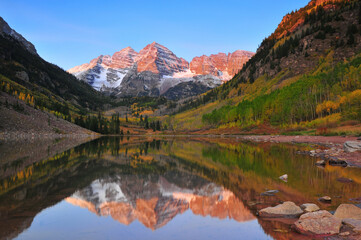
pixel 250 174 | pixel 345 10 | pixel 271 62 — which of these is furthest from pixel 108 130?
pixel 345 10

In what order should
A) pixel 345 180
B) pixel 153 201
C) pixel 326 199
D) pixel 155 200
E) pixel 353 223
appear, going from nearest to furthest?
1. pixel 353 223
2. pixel 326 199
3. pixel 153 201
4. pixel 155 200
5. pixel 345 180

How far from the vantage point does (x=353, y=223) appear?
8.22 meters

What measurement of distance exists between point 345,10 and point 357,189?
694 feet

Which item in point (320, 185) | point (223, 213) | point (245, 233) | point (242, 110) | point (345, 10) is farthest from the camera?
point (345, 10)

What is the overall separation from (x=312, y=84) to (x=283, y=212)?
11004 centimetres

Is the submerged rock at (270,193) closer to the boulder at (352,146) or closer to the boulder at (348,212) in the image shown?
the boulder at (348,212)

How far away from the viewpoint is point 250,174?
788 inches

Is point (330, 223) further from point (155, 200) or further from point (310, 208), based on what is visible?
point (155, 200)

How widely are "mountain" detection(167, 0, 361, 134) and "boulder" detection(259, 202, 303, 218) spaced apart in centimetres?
6016

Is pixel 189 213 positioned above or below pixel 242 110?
below

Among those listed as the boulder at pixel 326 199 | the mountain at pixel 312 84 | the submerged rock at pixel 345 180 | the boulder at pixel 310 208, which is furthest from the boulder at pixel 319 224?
the mountain at pixel 312 84

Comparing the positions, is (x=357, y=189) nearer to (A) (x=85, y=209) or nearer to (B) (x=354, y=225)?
(B) (x=354, y=225)

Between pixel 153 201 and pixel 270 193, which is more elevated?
pixel 270 193

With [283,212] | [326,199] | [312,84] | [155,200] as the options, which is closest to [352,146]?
Answer: [326,199]
